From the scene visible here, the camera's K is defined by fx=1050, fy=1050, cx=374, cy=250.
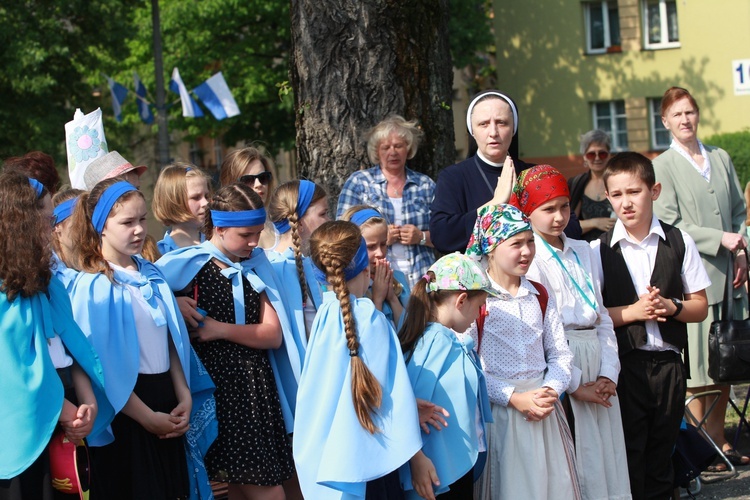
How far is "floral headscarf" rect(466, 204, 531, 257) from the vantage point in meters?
4.82

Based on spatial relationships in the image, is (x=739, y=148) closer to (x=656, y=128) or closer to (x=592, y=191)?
(x=656, y=128)

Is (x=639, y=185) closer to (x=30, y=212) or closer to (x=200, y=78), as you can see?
(x=30, y=212)

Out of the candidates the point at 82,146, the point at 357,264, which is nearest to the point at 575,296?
the point at 357,264

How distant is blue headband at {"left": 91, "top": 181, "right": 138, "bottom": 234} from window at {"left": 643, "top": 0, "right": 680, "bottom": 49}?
27127mm

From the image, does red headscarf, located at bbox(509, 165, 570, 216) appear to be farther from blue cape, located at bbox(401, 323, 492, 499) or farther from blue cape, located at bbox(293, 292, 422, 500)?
blue cape, located at bbox(293, 292, 422, 500)

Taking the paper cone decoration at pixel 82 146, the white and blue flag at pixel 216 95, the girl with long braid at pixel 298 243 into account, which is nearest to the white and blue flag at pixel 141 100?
the white and blue flag at pixel 216 95

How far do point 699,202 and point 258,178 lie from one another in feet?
9.67

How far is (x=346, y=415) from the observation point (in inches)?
169

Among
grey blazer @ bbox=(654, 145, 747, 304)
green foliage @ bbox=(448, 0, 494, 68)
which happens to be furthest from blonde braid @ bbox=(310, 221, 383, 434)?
green foliage @ bbox=(448, 0, 494, 68)

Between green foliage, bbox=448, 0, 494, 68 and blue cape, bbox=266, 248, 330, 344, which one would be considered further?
green foliage, bbox=448, 0, 494, 68

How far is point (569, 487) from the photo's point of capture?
4.89 metres

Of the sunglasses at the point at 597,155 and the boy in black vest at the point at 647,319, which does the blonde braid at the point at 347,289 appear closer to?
the boy in black vest at the point at 647,319

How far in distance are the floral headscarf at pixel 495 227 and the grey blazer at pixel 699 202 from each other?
2.24 meters

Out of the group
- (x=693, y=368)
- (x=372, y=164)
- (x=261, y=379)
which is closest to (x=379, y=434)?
(x=261, y=379)
